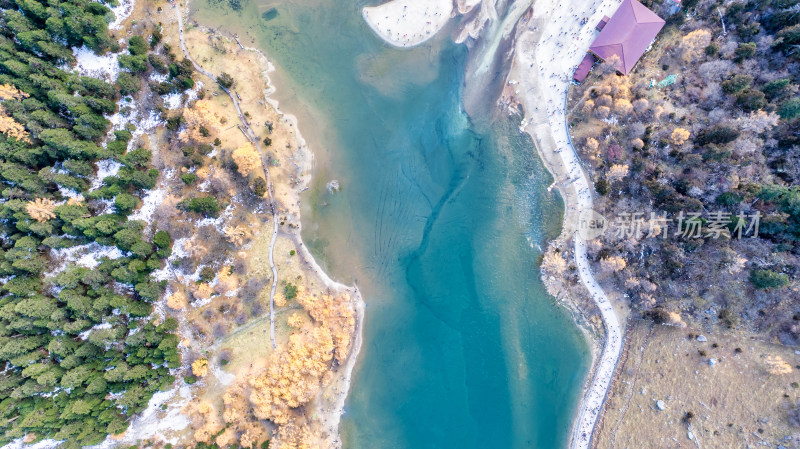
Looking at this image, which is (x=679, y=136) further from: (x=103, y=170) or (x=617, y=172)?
(x=103, y=170)

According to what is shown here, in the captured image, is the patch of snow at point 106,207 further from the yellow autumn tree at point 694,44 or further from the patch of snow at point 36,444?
the yellow autumn tree at point 694,44

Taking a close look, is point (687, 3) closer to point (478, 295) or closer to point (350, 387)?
point (478, 295)

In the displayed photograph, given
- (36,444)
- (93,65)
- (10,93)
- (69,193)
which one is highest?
(93,65)

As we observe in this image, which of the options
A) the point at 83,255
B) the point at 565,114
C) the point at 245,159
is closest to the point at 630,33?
the point at 565,114

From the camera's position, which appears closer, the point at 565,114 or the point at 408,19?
the point at 565,114

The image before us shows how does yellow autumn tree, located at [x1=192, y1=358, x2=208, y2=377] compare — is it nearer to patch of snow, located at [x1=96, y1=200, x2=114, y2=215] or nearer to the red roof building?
patch of snow, located at [x1=96, y1=200, x2=114, y2=215]

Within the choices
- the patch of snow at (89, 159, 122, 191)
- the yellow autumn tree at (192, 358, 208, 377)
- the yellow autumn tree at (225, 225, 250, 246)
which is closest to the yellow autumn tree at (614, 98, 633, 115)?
the yellow autumn tree at (225, 225, 250, 246)
